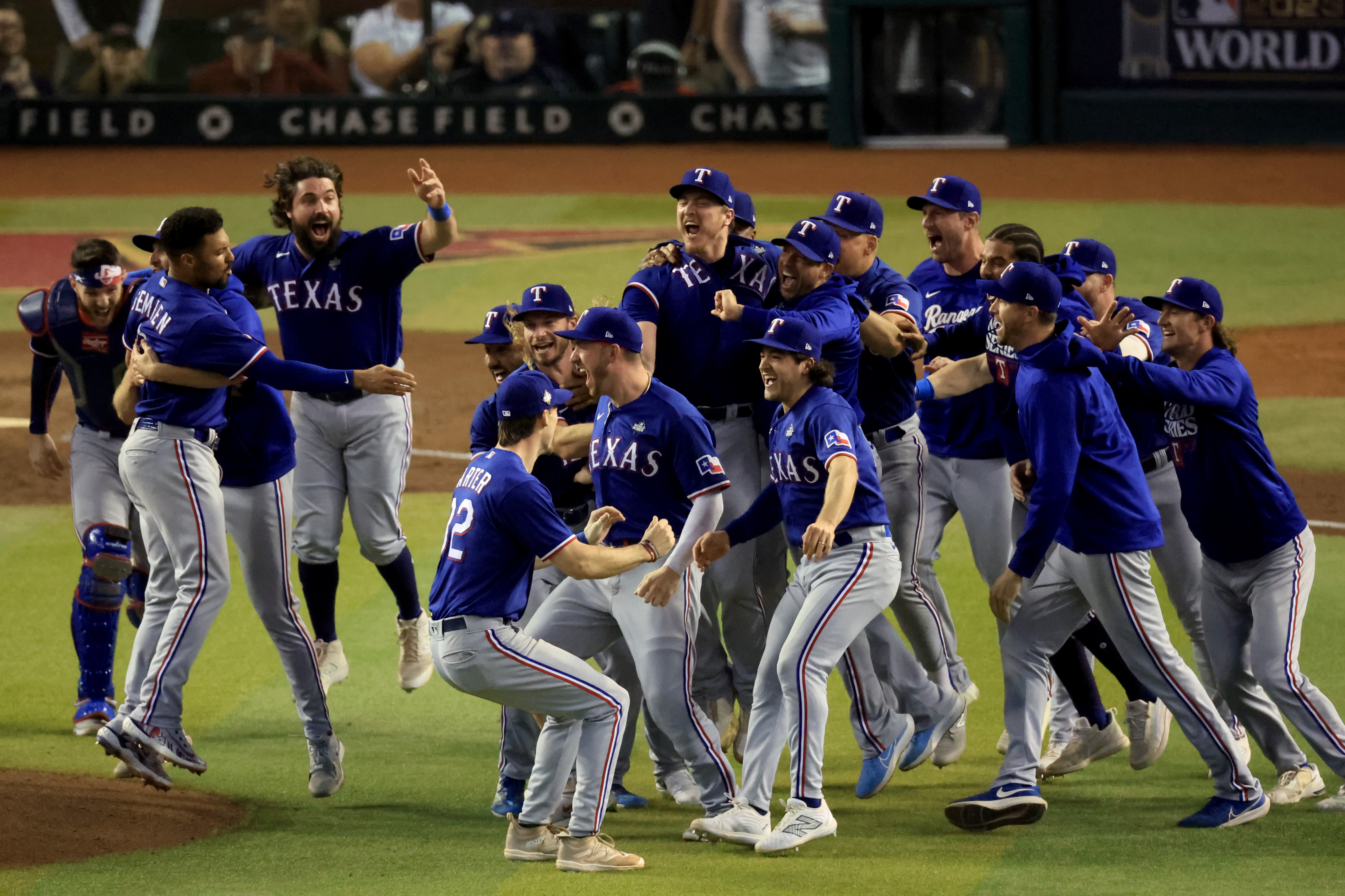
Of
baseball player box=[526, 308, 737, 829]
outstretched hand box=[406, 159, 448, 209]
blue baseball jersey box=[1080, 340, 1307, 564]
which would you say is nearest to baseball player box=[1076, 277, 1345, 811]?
blue baseball jersey box=[1080, 340, 1307, 564]

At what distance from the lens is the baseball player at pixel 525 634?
569 centimetres

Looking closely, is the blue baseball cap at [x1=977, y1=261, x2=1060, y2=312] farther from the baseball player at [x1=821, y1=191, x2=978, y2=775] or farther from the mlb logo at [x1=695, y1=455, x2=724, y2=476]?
the mlb logo at [x1=695, y1=455, x2=724, y2=476]

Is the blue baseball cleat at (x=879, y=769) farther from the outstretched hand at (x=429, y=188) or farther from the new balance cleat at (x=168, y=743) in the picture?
the outstretched hand at (x=429, y=188)

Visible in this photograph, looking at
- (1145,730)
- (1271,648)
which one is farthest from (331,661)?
(1271,648)

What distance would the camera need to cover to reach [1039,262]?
22.9ft

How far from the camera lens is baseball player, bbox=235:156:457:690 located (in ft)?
24.4

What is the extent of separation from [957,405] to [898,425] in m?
0.39

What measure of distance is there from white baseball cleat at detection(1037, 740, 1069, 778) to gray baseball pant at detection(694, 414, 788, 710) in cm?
114

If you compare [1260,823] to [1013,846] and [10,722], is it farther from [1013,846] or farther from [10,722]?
[10,722]

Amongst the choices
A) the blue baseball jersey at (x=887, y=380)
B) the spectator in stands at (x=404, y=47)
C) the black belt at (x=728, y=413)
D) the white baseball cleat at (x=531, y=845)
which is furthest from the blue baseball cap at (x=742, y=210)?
the spectator in stands at (x=404, y=47)

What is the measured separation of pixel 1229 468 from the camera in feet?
20.4

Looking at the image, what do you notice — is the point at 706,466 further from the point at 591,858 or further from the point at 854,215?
the point at 854,215

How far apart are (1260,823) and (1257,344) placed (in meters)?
9.95

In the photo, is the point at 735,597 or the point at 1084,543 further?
the point at 735,597
